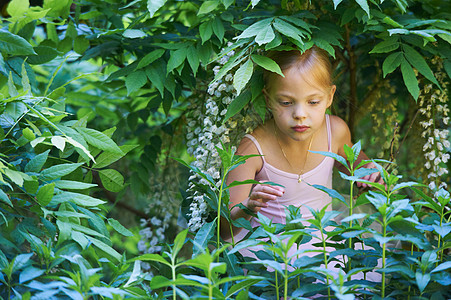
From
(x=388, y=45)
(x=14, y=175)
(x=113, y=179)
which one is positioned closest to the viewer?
(x=14, y=175)

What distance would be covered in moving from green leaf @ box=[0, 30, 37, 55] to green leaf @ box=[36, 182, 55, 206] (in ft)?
1.85

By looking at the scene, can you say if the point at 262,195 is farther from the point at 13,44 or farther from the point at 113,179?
the point at 13,44

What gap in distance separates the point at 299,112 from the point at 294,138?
11 cm

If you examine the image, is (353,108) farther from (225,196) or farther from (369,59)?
(225,196)

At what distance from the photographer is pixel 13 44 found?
62.2 inches

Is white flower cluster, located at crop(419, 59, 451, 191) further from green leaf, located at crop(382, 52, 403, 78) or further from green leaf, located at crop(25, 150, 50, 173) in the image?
green leaf, located at crop(25, 150, 50, 173)

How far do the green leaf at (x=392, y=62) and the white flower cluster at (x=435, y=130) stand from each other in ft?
0.75

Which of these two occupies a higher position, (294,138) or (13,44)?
(13,44)

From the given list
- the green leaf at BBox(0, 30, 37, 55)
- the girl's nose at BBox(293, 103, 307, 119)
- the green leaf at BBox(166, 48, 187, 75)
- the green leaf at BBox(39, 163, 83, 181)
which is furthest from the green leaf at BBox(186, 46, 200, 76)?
the green leaf at BBox(39, 163, 83, 181)

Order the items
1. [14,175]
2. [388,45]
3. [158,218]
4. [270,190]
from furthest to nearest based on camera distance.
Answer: [158,218]
[388,45]
[270,190]
[14,175]

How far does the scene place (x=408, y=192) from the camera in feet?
7.99

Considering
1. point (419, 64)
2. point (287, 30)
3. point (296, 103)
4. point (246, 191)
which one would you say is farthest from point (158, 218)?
point (419, 64)

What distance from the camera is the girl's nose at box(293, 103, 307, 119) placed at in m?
1.65

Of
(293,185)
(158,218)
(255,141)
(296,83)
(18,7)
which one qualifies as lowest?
(158,218)
